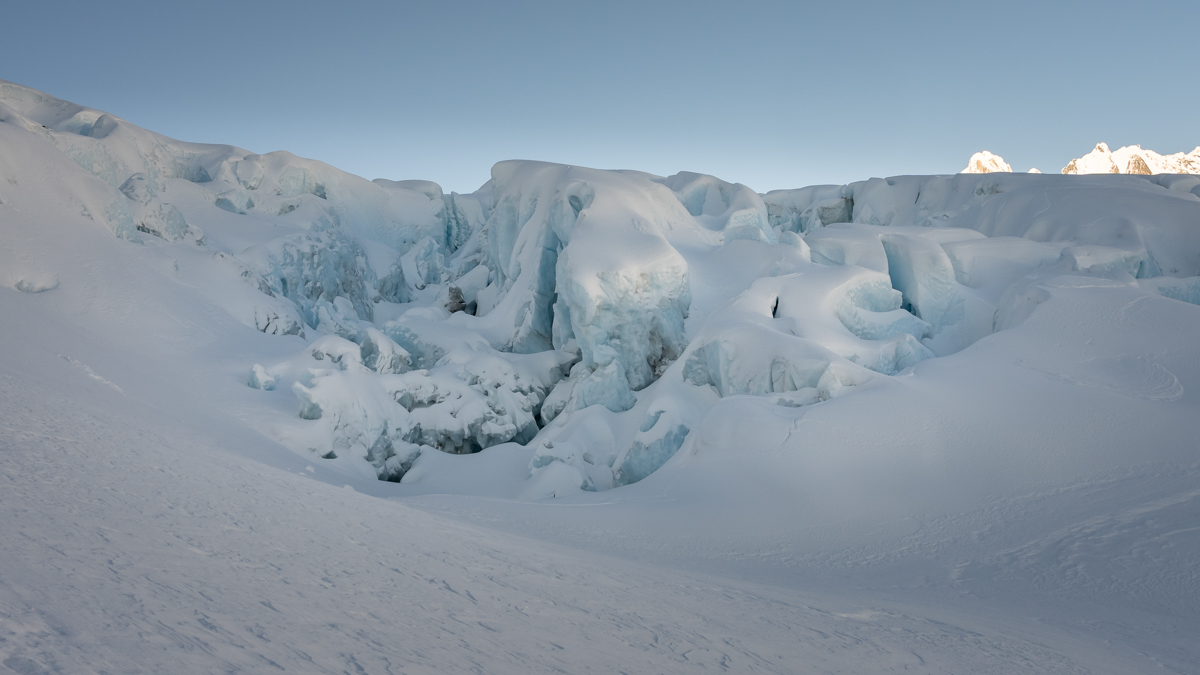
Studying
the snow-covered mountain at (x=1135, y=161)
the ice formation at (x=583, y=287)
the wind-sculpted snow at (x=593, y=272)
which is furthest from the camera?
the snow-covered mountain at (x=1135, y=161)

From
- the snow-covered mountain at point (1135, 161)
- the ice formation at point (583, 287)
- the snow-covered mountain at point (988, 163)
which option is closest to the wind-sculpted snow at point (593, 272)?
the ice formation at point (583, 287)

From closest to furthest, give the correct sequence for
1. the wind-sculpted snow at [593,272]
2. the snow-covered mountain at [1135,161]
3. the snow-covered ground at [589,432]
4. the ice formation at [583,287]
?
the snow-covered ground at [589,432] → the ice formation at [583,287] → the wind-sculpted snow at [593,272] → the snow-covered mountain at [1135,161]

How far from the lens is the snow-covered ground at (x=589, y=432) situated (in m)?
3.00

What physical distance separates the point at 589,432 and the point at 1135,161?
205ft

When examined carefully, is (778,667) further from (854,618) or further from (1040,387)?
(1040,387)

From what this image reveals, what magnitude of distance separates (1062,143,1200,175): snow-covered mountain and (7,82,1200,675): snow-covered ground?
40147mm

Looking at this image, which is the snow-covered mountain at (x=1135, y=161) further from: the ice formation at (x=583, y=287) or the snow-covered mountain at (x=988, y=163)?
the ice formation at (x=583, y=287)

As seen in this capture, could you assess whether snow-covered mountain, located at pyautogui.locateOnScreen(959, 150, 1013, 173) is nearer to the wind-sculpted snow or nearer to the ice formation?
the ice formation

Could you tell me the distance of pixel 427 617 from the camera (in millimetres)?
2967

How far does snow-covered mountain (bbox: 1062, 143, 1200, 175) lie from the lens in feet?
169

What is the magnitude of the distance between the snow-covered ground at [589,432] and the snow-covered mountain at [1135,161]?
40147 mm

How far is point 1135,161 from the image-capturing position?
5306 centimetres

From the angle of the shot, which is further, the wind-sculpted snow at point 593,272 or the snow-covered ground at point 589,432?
the wind-sculpted snow at point 593,272

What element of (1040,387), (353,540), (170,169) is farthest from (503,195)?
A: (353,540)
